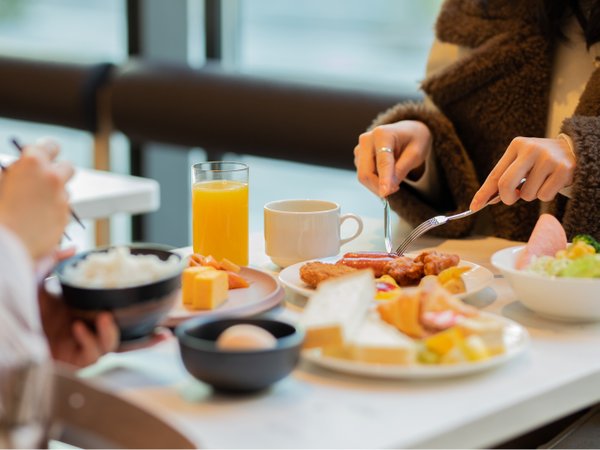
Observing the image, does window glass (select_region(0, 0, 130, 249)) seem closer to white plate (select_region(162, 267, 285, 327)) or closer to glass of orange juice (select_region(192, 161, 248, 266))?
glass of orange juice (select_region(192, 161, 248, 266))

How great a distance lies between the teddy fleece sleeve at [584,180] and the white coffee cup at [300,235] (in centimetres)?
39

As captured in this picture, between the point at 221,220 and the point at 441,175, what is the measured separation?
0.57 metres

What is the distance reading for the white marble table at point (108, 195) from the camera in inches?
83.2

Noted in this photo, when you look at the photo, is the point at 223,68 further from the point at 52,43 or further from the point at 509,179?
the point at 509,179

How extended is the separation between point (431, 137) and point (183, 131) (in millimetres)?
1575

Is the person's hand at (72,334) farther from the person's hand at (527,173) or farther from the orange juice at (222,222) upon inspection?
the person's hand at (527,173)

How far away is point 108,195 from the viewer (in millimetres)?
2158

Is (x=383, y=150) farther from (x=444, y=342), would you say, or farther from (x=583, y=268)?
(x=444, y=342)

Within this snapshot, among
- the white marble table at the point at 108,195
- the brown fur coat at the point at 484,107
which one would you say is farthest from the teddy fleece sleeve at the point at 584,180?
the white marble table at the point at 108,195

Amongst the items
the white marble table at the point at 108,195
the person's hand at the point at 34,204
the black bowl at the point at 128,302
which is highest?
the person's hand at the point at 34,204

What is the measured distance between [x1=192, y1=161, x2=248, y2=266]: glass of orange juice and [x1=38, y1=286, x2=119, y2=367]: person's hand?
45cm

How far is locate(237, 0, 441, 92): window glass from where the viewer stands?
3139 millimetres

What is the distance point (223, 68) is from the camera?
127 inches

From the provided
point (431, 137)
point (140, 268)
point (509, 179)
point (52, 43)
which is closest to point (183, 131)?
point (52, 43)
